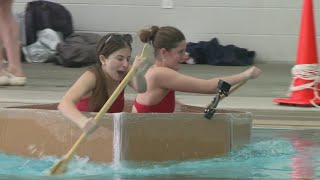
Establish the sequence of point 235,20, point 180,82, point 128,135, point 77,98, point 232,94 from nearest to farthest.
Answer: point 128,135 < point 77,98 < point 180,82 < point 232,94 < point 235,20

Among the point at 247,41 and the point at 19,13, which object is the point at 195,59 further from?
the point at 19,13

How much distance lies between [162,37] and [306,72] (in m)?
2.96

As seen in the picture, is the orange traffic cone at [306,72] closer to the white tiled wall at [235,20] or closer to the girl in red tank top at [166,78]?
the girl in red tank top at [166,78]

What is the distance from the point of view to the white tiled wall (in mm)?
12430

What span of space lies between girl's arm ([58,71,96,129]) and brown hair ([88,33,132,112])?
43mm

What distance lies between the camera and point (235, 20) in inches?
492

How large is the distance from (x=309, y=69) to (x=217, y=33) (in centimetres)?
458

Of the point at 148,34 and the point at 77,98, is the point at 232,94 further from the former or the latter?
the point at 77,98

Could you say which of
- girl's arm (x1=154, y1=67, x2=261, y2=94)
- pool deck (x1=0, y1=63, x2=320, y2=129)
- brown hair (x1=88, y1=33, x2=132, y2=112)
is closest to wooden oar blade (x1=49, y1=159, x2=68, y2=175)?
brown hair (x1=88, y1=33, x2=132, y2=112)

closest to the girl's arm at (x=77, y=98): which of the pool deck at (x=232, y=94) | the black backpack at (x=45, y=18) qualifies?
the pool deck at (x=232, y=94)

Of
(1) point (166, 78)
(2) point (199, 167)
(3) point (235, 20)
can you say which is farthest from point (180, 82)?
(3) point (235, 20)

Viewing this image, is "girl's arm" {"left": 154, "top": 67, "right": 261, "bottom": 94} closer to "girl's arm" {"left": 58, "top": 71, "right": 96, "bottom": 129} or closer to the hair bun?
the hair bun

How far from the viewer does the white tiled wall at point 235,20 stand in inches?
489

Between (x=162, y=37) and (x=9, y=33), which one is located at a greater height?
(x=162, y=37)
